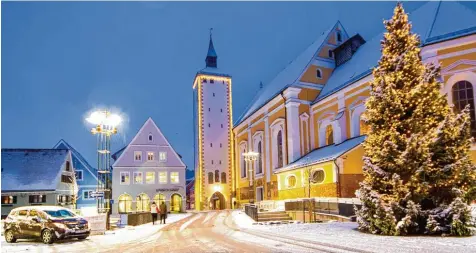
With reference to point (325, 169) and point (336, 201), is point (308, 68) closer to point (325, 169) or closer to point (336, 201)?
point (325, 169)

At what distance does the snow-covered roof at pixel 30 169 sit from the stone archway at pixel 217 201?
19.0 meters

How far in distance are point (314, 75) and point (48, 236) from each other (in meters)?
28.7

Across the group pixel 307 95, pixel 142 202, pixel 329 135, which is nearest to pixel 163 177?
pixel 142 202

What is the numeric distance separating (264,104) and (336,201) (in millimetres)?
21953

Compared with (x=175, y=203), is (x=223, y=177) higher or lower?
higher

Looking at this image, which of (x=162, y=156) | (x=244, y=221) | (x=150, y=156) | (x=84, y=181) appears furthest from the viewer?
(x=84, y=181)

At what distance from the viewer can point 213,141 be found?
56281mm

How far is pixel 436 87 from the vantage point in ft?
53.8

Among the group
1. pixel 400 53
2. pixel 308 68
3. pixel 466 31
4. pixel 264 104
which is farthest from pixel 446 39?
pixel 264 104

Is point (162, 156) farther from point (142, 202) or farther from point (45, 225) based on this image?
point (45, 225)

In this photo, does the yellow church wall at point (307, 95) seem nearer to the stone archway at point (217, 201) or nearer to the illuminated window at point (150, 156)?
the illuminated window at point (150, 156)

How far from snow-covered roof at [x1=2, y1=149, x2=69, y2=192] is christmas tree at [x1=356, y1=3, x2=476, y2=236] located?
33836mm

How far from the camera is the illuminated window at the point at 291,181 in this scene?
34625 mm

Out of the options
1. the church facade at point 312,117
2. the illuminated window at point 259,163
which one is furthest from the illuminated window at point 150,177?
the illuminated window at point 259,163
